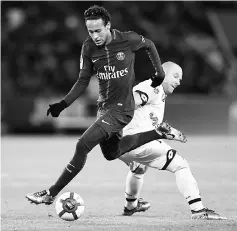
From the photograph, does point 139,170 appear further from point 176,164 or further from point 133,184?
point 176,164

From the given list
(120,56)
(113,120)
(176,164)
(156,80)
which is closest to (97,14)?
(120,56)

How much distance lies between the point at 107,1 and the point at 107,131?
13.5m

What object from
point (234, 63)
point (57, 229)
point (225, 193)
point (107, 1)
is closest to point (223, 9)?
point (234, 63)

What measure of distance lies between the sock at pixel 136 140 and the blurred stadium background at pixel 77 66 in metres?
11.5

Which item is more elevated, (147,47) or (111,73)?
(147,47)

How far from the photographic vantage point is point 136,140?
6.43 metres

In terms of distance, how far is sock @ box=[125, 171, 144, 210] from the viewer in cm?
691

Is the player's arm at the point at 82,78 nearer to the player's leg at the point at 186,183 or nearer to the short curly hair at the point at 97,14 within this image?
the short curly hair at the point at 97,14

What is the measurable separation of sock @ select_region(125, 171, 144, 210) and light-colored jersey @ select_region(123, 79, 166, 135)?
23.4 inches

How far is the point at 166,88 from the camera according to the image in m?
6.75

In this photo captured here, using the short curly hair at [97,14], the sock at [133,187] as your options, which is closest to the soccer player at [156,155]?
the sock at [133,187]

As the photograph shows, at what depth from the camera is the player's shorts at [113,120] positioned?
609 centimetres

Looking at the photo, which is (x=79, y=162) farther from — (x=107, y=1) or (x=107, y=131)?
(x=107, y=1)

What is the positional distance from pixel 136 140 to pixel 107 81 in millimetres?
671
